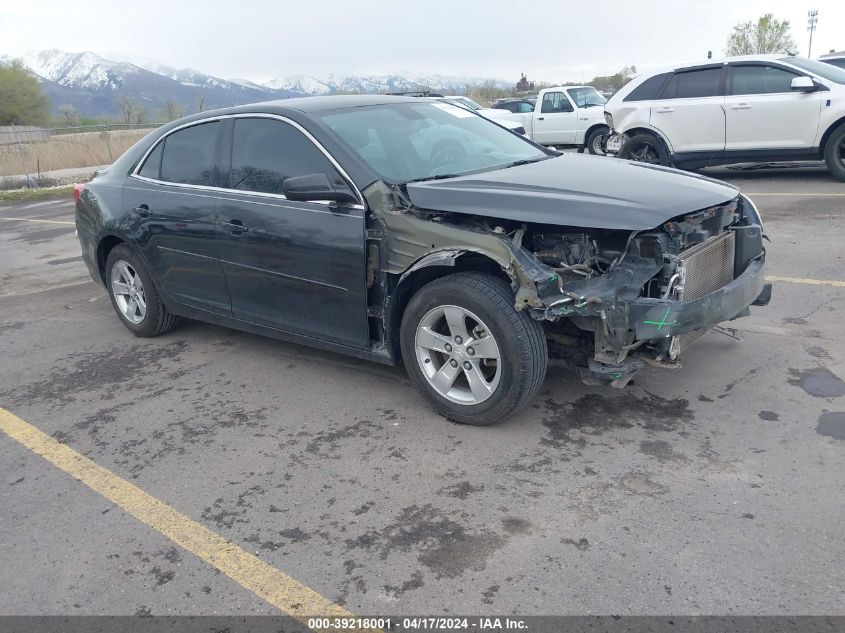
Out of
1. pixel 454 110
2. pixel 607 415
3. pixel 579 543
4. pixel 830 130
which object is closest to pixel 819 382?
pixel 607 415

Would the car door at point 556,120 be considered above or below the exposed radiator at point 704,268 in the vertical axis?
above

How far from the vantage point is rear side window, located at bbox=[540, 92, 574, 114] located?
1747 centimetres

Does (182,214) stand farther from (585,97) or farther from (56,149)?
(56,149)

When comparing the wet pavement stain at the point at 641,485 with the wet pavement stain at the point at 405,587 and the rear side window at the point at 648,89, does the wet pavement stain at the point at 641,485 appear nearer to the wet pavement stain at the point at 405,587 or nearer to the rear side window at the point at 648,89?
the wet pavement stain at the point at 405,587

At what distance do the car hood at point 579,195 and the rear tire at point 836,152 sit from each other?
7.03 metres

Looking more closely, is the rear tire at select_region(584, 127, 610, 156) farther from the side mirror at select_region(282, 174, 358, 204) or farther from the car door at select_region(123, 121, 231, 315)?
the side mirror at select_region(282, 174, 358, 204)

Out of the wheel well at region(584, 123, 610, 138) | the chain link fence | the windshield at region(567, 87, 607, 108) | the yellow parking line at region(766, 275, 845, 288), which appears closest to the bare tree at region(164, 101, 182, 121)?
the chain link fence

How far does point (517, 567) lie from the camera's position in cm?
290

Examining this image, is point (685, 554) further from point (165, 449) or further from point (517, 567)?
point (165, 449)

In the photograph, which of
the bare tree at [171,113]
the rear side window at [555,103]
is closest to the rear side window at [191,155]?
the rear side window at [555,103]

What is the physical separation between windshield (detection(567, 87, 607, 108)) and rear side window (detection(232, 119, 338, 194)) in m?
13.8

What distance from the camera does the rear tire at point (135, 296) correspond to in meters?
5.80

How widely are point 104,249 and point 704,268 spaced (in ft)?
15.3

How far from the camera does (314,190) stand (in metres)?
4.17
